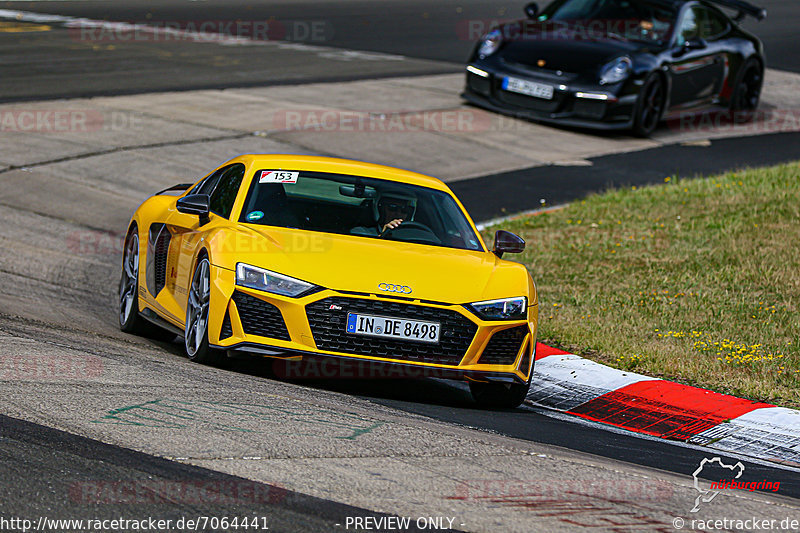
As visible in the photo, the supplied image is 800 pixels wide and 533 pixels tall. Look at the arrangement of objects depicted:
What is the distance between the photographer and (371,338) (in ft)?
21.4

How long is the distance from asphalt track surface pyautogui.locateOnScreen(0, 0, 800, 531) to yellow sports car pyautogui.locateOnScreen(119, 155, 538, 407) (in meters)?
0.33

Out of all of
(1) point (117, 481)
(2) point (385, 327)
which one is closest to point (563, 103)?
(2) point (385, 327)

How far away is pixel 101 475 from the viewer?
14.1ft

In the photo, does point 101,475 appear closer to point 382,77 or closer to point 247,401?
point 247,401

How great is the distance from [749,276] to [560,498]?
19.8 ft

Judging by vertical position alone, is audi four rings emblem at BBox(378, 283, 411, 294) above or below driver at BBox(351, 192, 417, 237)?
below

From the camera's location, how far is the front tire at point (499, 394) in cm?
711

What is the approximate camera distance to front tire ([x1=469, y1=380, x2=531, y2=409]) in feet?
23.3

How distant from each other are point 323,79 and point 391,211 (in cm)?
1323

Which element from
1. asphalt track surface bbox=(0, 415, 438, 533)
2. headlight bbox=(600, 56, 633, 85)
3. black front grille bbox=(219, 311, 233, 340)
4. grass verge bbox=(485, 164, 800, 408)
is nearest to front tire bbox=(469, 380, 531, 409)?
grass verge bbox=(485, 164, 800, 408)

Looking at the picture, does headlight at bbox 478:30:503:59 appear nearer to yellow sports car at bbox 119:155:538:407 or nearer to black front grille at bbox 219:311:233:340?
yellow sports car at bbox 119:155:538:407

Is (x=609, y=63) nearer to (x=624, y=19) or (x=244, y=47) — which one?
(x=624, y=19)

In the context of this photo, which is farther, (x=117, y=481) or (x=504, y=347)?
(x=504, y=347)

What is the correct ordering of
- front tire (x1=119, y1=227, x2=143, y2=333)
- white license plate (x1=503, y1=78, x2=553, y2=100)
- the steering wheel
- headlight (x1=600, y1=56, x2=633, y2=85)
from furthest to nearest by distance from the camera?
1. white license plate (x1=503, y1=78, x2=553, y2=100)
2. headlight (x1=600, y1=56, x2=633, y2=85)
3. front tire (x1=119, y1=227, x2=143, y2=333)
4. the steering wheel
